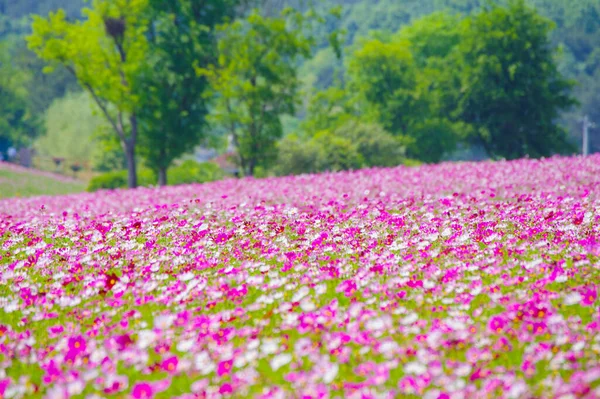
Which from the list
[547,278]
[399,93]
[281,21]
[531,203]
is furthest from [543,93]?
[547,278]

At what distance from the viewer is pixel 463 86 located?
47.6m

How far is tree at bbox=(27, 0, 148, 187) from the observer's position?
33.0m

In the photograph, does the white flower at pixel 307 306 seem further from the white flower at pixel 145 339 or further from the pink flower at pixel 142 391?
the pink flower at pixel 142 391

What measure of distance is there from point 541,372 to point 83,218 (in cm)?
1096

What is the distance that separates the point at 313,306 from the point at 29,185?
43965 millimetres

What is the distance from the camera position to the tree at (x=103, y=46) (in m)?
33.0

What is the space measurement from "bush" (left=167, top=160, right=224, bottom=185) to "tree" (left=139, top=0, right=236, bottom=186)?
4.20 meters

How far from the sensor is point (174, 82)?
35.8 m

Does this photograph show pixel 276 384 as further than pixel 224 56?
No

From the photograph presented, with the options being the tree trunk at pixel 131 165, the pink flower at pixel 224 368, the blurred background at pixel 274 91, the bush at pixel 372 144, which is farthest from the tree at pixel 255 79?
the pink flower at pixel 224 368

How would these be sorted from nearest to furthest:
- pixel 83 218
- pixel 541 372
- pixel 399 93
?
pixel 541 372
pixel 83 218
pixel 399 93

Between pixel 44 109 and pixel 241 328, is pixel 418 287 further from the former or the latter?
pixel 44 109

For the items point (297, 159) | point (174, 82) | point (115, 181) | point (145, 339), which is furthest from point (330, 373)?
point (115, 181)

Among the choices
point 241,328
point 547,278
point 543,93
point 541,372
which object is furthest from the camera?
point 543,93
